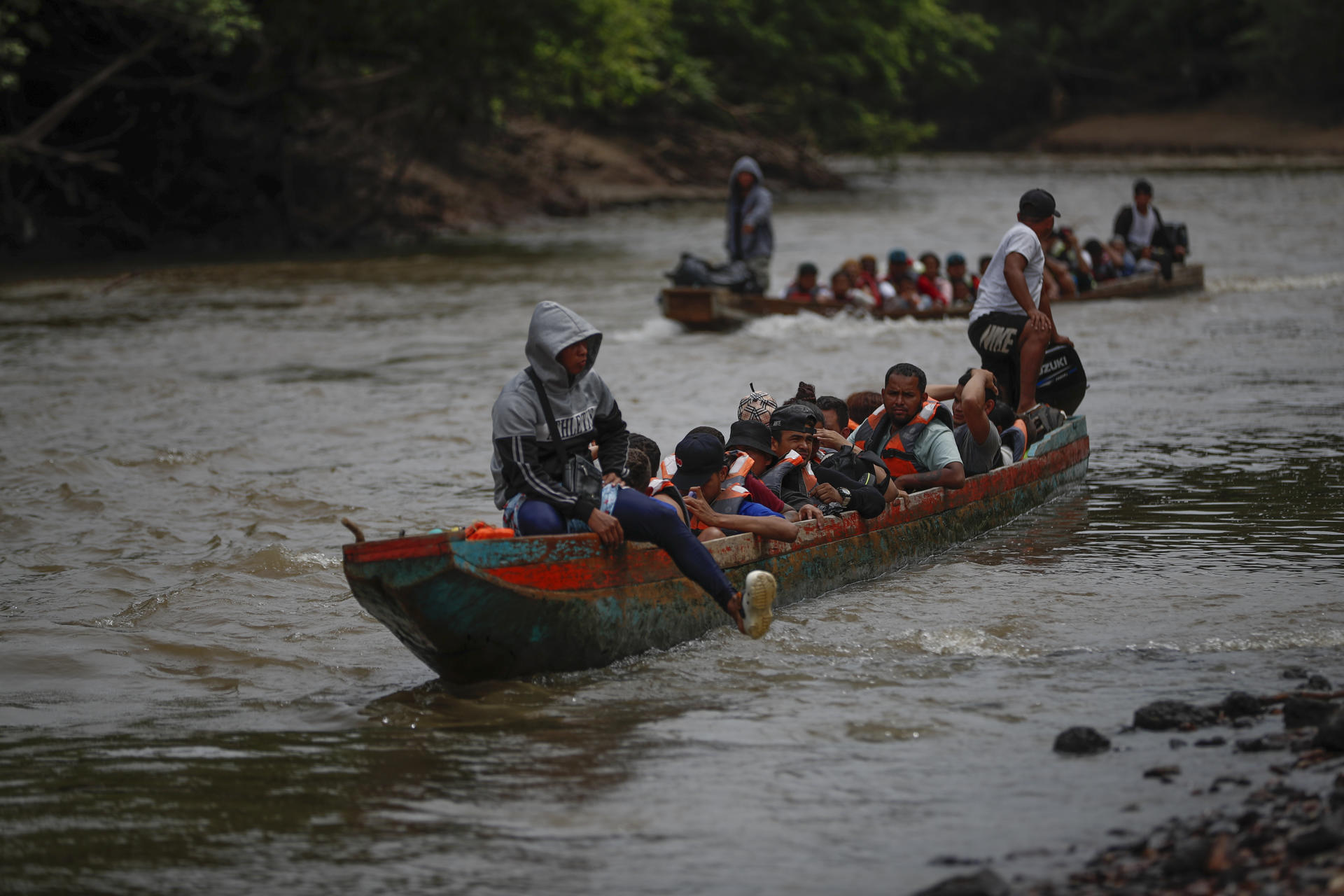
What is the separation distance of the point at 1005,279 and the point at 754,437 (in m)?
2.75

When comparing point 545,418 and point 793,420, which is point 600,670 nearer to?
point 545,418

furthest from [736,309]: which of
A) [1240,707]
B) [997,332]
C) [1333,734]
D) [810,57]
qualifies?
[810,57]

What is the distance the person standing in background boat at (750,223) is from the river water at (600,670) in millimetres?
1380

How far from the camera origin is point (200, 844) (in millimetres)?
4895

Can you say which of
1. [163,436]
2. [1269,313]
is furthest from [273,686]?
[1269,313]

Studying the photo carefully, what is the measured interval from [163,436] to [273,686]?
647 centimetres

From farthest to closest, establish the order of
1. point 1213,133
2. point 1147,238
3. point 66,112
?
1. point 1213,133
2. point 66,112
3. point 1147,238

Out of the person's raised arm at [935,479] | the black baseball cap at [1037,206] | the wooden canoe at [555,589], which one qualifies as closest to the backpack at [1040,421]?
the black baseball cap at [1037,206]

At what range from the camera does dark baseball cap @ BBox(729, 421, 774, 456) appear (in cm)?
753

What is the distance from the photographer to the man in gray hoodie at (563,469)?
613cm

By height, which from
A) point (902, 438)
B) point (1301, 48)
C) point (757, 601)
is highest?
point (1301, 48)

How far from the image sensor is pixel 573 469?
6309 millimetres

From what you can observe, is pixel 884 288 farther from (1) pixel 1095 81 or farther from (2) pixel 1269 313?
(1) pixel 1095 81

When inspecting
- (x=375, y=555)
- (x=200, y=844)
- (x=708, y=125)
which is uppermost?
(x=708, y=125)
